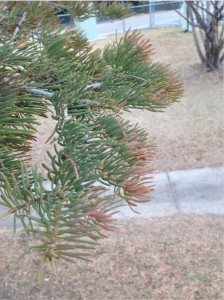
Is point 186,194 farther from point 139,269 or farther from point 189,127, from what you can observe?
point 189,127

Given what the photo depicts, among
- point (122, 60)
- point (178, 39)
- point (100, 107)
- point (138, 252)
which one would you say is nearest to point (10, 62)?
point (100, 107)

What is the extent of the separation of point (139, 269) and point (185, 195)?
40.4 inches

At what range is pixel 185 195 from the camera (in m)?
3.32

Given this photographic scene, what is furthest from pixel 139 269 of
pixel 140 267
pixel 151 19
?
pixel 151 19

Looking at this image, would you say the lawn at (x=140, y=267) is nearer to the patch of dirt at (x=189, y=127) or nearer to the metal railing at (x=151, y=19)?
the patch of dirt at (x=189, y=127)

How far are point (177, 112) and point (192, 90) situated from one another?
888 mm

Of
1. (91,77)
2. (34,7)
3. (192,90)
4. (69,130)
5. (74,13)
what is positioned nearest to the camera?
(69,130)

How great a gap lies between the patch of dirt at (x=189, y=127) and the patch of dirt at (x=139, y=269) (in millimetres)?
885

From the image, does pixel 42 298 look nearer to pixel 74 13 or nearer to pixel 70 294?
Result: pixel 70 294

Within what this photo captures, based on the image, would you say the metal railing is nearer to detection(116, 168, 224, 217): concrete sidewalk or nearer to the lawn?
detection(116, 168, 224, 217): concrete sidewalk

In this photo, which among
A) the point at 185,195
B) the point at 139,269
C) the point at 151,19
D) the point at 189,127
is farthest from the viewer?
the point at 151,19

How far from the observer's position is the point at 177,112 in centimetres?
507

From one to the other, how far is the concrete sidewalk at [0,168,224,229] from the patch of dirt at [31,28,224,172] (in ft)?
0.51

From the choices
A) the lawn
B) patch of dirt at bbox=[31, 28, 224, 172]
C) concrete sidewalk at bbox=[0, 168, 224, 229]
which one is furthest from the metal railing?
the lawn
